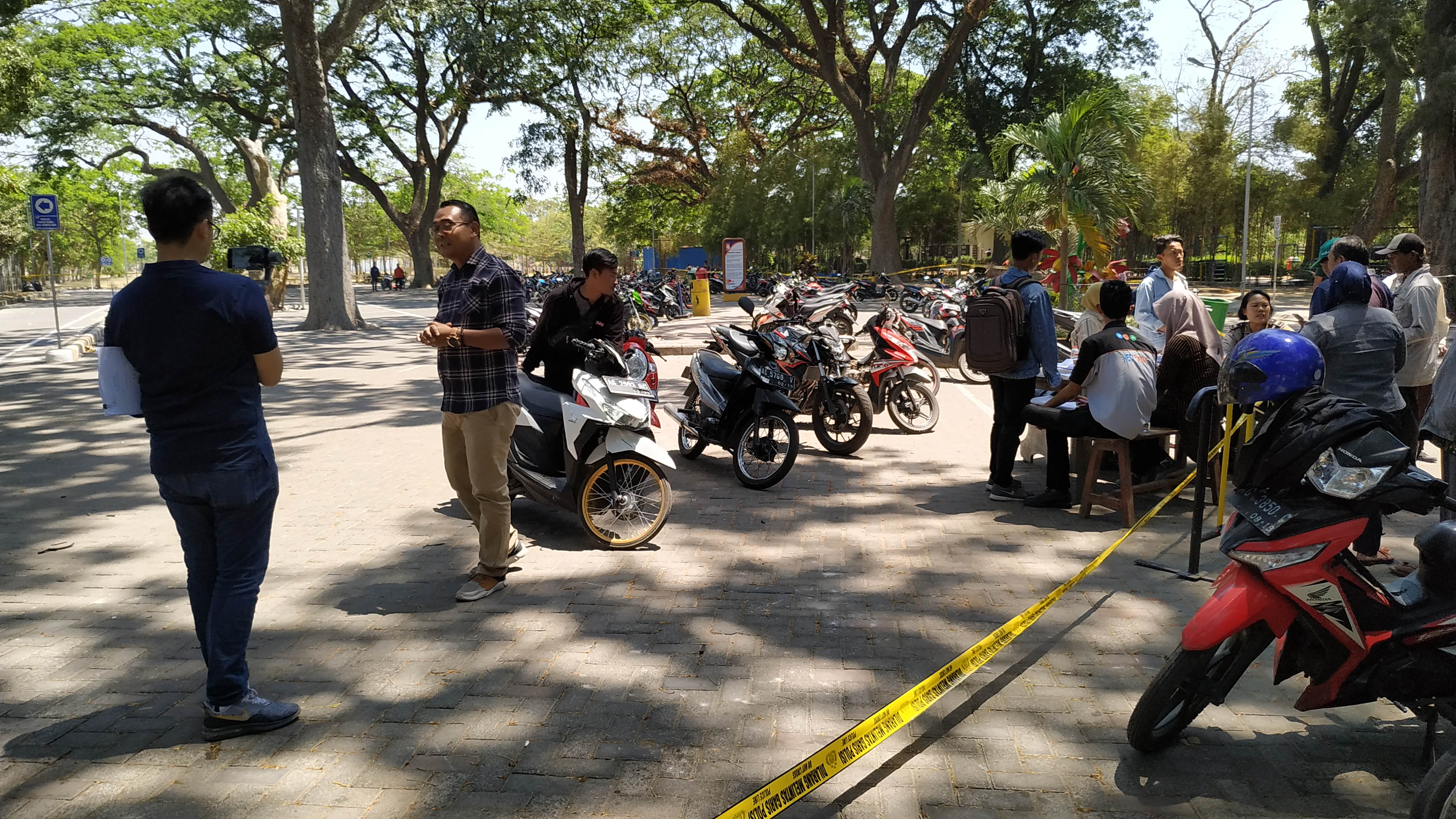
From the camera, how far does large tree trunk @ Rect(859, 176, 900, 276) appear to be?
2847 cm

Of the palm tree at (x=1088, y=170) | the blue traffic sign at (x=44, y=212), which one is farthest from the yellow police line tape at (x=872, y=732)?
the blue traffic sign at (x=44, y=212)

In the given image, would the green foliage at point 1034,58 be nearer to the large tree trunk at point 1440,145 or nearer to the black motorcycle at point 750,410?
the large tree trunk at point 1440,145

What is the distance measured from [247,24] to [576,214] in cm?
1235

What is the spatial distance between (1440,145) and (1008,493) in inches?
743

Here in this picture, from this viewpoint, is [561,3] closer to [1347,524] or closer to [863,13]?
[863,13]

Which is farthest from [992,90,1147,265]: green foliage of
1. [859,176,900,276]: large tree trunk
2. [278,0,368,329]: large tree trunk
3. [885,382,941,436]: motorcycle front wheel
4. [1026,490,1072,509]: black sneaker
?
[278,0,368,329]: large tree trunk

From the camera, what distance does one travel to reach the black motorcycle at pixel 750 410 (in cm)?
692

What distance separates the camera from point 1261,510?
290 cm

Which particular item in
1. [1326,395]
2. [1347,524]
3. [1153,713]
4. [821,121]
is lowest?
[1153,713]

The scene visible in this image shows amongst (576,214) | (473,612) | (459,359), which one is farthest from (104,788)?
(576,214)

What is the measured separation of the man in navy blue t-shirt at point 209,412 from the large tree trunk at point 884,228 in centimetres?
2601

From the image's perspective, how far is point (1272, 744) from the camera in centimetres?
324

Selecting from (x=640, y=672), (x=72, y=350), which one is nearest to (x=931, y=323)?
(x=640, y=672)

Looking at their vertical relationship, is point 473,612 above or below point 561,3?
below
